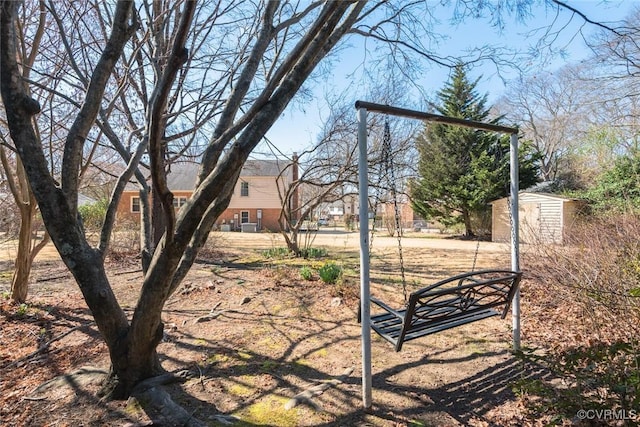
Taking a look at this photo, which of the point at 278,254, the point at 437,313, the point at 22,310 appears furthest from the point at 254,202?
the point at 437,313

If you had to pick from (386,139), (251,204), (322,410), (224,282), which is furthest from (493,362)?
(251,204)

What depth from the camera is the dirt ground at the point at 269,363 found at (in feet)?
8.23

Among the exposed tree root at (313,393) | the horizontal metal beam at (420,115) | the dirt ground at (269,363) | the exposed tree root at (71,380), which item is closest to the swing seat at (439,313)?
the dirt ground at (269,363)

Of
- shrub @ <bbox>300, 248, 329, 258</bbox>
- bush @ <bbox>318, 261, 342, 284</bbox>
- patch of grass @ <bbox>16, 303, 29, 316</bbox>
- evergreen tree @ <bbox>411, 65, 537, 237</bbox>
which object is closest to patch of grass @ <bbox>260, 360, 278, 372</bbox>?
bush @ <bbox>318, 261, 342, 284</bbox>

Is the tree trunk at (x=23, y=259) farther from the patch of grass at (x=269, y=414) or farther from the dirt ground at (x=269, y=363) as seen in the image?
the patch of grass at (x=269, y=414)

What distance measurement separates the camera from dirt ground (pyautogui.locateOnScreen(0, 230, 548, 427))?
251cm

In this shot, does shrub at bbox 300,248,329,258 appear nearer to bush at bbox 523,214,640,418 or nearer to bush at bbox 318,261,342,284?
bush at bbox 318,261,342,284

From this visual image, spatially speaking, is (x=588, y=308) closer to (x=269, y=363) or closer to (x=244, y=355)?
(x=269, y=363)

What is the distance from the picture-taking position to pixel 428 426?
7.77 feet

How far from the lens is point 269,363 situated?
3.40 meters

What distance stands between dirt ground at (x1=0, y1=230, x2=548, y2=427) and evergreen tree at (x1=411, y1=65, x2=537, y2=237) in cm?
1322

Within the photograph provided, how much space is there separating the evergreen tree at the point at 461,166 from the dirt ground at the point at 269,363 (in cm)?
1322

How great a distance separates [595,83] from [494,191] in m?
7.39

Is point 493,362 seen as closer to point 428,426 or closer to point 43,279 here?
point 428,426
